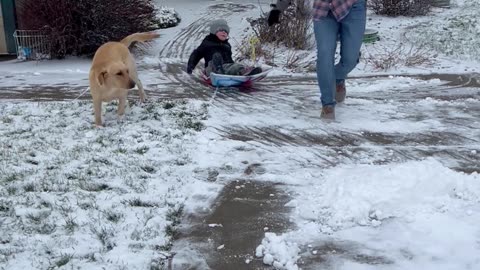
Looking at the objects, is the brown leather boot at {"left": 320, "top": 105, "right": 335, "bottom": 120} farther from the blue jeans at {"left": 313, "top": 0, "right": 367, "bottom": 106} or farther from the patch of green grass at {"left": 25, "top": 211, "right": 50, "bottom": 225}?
the patch of green grass at {"left": 25, "top": 211, "right": 50, "bottom": 225}

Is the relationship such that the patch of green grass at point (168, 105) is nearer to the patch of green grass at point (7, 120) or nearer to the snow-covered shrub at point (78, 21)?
the patch of green grass at point (7, 120)

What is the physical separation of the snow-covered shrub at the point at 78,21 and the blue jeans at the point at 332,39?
4.31 metres

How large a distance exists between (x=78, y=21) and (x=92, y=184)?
5180 mm

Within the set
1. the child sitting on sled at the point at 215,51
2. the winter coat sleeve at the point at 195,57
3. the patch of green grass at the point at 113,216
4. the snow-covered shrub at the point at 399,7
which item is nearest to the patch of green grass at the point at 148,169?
the patch of green grass at the point at 113,216

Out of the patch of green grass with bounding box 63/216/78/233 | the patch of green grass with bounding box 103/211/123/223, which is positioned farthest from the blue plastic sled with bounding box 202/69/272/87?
the patch of green grass with bounding box 63/216/78/233

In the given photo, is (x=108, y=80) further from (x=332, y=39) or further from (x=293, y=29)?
(x=293, y=29)

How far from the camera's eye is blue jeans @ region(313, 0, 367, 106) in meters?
4.94

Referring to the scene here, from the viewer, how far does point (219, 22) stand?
7.01m

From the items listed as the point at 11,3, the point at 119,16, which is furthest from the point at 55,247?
the point at 11,3

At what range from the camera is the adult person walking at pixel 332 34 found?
4.84 metres

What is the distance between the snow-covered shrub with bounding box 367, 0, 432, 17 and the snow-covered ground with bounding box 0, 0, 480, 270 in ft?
17.2

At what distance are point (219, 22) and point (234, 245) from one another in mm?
4638

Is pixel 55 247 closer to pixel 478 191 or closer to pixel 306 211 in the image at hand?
pixel 306 211

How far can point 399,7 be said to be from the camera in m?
11.7
